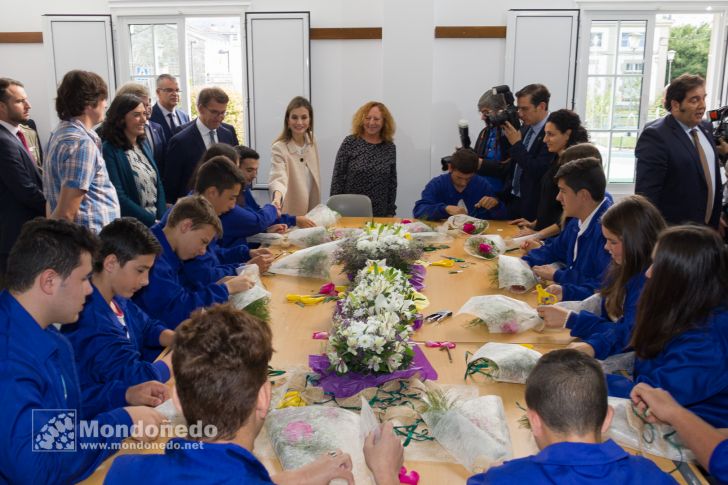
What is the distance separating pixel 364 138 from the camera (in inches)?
214

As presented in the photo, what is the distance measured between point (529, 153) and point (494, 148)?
0.71m

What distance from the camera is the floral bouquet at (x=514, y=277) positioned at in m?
3.16

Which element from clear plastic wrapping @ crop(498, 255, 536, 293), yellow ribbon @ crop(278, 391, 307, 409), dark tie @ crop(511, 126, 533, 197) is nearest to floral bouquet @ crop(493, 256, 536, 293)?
clear plastic wrapping @ crop(498, 255, 536, 293)

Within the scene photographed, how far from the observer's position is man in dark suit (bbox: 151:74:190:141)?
18.4 ft

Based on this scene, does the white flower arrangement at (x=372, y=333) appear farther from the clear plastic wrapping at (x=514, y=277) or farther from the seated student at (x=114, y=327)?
the clear plastic wrapping at (x=514, y=277)

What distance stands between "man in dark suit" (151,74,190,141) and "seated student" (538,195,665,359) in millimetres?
4119

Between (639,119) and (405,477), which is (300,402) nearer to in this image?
(405,477)

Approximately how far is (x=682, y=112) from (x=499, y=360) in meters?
2.80

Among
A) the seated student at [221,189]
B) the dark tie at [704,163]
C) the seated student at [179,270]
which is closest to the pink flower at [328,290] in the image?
the seated student at [179,270]

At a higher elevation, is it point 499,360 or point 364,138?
point 364,138

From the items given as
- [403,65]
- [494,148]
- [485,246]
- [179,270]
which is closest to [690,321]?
[485,246]

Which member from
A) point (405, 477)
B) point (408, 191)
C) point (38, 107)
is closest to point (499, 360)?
point (405, 477)

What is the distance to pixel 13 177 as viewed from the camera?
12.7ft

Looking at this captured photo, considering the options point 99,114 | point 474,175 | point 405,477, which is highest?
point 99,114
